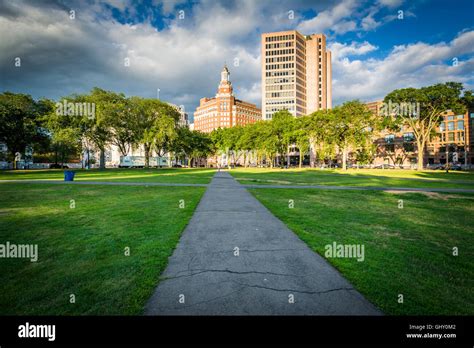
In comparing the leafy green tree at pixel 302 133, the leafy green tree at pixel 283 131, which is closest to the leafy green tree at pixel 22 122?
the leafy green tree at pixel 283 131

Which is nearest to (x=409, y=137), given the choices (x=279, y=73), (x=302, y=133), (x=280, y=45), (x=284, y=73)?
(x=302, y=133)

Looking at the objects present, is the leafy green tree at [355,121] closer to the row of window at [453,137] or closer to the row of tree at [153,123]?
the row of tree at [153,123]

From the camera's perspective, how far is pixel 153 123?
58875mm

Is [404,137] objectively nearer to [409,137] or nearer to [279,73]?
[409,137]

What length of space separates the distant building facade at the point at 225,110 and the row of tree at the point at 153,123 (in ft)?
279

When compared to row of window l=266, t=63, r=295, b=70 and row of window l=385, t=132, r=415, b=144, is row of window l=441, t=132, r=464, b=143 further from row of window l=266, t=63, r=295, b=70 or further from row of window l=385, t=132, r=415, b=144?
row of window l=266, t=63, r=295, b=70

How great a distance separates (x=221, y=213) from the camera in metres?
9.31

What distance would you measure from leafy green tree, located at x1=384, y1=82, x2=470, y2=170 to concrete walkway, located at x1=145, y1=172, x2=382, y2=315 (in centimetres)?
5737

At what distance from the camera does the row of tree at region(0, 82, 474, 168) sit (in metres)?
44.6

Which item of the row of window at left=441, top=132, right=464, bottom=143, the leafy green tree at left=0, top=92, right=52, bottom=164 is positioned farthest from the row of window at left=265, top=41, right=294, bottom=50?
the leafy green tree at left=0, top=92, right=52, bottom=164

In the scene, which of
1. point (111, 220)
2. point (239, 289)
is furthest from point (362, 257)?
point (111, 220)

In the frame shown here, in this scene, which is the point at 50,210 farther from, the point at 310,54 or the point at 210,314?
the point at 310,54

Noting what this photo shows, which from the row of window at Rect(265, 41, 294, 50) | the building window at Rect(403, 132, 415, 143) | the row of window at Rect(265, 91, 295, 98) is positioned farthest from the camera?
the row of window at Rect(265, 41, 294, 50)

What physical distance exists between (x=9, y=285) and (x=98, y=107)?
52728mm
